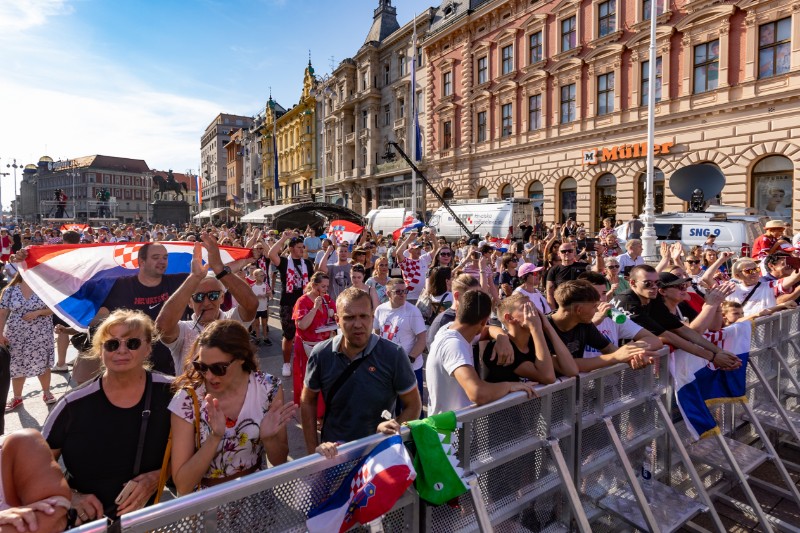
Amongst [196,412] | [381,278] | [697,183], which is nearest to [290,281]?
[381,278]

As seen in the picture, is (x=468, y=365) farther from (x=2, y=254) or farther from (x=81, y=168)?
(x=81, y=168)

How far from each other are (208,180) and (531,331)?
107m

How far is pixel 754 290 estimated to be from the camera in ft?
18.9

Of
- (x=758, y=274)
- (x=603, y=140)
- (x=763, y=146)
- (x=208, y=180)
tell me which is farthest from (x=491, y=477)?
(x=208, y=180)

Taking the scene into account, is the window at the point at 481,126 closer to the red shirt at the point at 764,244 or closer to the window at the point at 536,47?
the window at the point at 536,47

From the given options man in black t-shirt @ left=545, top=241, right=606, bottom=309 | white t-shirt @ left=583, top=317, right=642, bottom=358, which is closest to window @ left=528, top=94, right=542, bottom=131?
man in black t-shirt @ left=545, top=241, right=606, bottom=309

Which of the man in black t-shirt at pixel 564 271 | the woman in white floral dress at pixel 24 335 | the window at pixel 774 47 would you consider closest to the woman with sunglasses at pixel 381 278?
the man in black t-shirt at pixel 564 271

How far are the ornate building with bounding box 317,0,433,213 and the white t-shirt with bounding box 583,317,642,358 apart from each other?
3112 centimetres

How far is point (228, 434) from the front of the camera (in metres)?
2.53

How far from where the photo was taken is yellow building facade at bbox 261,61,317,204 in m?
53.0

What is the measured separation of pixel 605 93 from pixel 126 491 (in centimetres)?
2556

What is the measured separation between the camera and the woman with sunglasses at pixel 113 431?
228cm

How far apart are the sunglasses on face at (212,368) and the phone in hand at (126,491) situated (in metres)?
0.57

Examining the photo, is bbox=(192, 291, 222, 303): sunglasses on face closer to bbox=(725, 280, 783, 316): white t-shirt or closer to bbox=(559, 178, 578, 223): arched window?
bbox=(725, 280, 783, 316): white t-shirt
